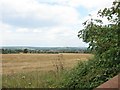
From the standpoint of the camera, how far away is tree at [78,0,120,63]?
6.79 m

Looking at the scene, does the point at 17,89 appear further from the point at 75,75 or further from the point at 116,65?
the point at 116,65

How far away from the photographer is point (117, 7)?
688 cm

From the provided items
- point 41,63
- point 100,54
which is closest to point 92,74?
point 100,54

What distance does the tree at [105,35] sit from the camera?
6789mm

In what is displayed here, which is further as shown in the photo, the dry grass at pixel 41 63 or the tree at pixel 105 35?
the dry grass at pixel 41 63

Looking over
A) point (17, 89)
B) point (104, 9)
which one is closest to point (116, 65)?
point (104, 9)

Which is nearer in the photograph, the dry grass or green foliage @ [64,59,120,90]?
green foliage @ [64,59,120,90]

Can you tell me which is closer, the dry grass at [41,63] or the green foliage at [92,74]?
the green foliage at [92,74]

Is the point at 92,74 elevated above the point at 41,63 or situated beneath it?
elevated above

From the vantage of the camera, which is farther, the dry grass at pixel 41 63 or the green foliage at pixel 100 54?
the dry grass at pixel 41 63

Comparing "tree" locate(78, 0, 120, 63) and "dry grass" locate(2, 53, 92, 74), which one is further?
"dry grass" locate(2, 53, 92, 74)

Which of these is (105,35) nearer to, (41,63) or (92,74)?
(92,74)

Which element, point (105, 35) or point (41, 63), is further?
point (41, 63)

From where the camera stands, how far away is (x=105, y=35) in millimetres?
7266
